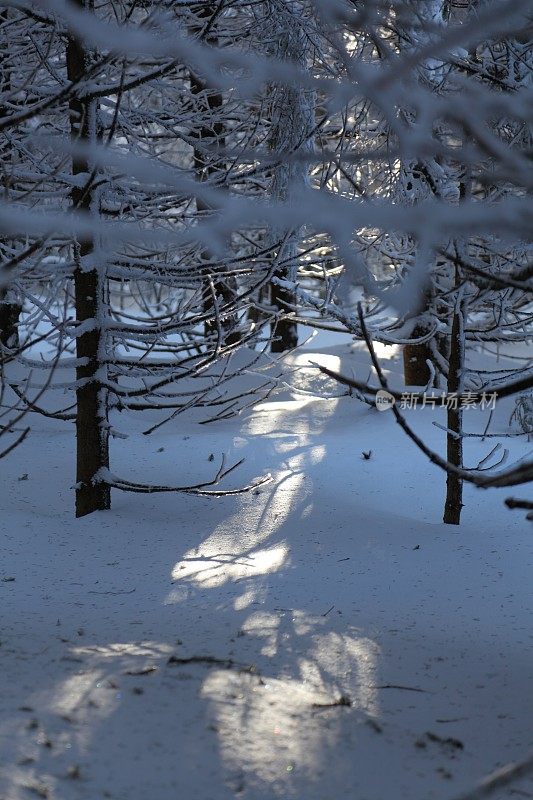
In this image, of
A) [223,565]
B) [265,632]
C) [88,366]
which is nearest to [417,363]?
[88,366]

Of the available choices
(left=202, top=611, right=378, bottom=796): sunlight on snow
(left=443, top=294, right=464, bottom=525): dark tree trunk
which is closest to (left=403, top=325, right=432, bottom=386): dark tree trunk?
(left=443, top=294, right=464, bottom=525): dark tree trunk

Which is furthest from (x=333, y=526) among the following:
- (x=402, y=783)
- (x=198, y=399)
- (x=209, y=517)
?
(x=402, y=783)

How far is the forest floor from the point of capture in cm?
263

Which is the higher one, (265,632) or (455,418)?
(455,418)

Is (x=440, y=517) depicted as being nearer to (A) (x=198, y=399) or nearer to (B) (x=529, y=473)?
(A) (x=198, y=399)

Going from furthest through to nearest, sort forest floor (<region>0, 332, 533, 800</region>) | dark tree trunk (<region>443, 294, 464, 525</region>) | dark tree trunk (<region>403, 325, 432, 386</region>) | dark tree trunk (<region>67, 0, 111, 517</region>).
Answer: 1. dark tree trunk (<region>403, 325, 432, 386</region>)
2. dark tree trunk (<region>443, 294, 464, 525</region>)
3. dark tree trunk (<region>67, 0, 111, 517</region>)
4. forest floor (<region>0, 332, 533, 800</region>)

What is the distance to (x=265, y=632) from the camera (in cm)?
396

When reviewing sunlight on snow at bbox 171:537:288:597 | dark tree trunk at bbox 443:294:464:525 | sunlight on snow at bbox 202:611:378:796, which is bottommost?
sunlight on snow at bbox 202:611:378:796

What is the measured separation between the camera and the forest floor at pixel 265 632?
8.63ft

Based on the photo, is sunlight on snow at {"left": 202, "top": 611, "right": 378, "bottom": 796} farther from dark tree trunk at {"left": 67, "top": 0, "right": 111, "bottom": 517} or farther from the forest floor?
dark tree trunk at {"left": 67, "top": 0, "right": 111, "bottom": 517}

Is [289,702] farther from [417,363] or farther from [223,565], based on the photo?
[417,363]

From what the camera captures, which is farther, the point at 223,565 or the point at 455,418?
the point at 455,418

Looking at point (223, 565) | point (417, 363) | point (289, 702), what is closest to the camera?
point (289, 702)

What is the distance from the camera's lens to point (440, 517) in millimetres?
6508
